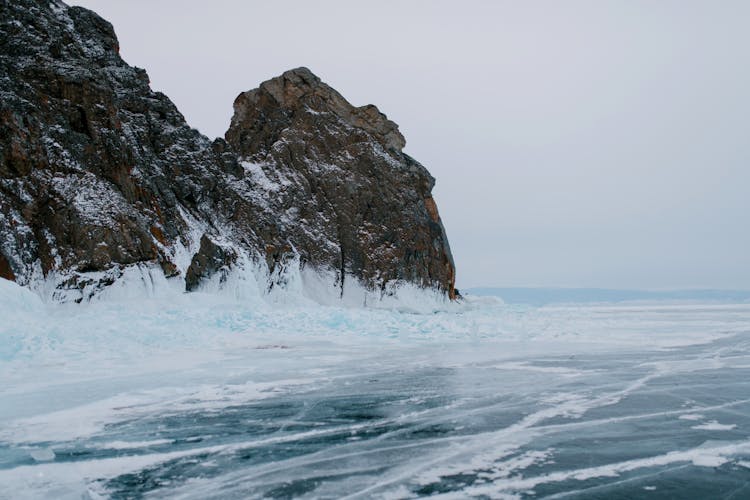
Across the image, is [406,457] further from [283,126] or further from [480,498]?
[283,126]

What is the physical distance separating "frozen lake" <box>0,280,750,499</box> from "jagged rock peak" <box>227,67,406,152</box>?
39.8 meters

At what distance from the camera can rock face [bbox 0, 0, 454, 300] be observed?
25.3m

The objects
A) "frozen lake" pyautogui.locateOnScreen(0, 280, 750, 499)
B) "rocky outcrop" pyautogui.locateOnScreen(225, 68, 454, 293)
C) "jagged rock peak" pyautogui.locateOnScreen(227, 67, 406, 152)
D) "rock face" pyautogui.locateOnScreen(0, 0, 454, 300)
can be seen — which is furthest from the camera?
"jagged rock peak" pyautogui.locateOnScreen(227, 67, 406, 152)

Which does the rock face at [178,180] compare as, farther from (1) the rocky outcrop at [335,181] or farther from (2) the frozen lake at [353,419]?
(2) the frozen lake at [353,419]

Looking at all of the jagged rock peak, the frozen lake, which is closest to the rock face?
the jagged rock peak

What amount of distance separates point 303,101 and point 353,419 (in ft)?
158

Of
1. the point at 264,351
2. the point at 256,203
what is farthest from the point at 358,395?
the point at 256,203

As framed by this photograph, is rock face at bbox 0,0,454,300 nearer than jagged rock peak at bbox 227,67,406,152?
Yes

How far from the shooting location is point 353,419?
7.20m

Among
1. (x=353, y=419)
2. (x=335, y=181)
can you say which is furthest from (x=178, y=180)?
(x=353, y=419)

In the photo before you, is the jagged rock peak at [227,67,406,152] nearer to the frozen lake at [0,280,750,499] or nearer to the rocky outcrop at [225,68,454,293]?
the rocky outcrop at [225,68,454,293]

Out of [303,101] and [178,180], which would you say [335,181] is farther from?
[178,180]

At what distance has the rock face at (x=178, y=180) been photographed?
995 inches

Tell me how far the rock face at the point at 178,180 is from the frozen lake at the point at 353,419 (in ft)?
36.1
